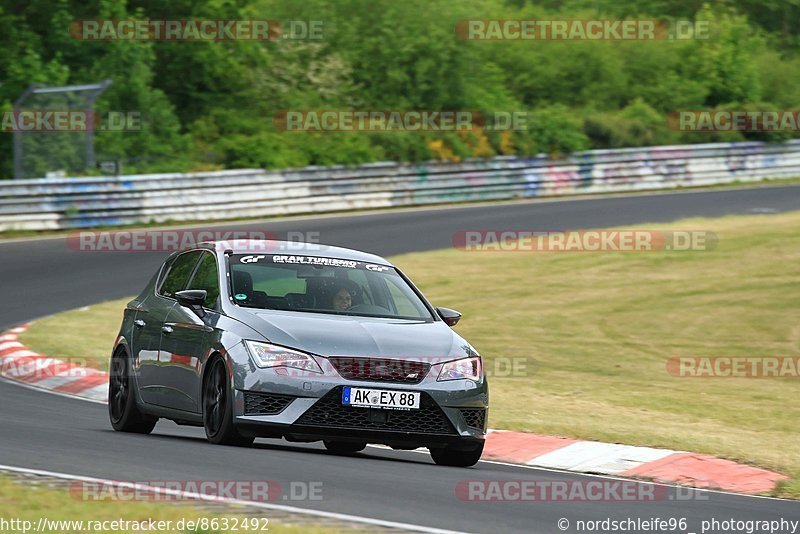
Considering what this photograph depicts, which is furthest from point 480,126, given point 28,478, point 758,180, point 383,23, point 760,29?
point 28,478

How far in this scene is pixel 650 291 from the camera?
2114 centimetres

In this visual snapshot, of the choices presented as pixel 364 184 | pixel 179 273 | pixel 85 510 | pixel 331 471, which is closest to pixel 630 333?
pixel 179 273

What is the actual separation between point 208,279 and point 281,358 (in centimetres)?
149

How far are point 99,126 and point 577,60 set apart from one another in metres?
21.1

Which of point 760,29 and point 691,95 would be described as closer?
point 691,95

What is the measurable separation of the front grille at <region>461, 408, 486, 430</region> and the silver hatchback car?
0.4 inches

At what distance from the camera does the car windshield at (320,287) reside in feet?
32.5

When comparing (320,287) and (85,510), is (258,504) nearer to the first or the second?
(85,510)

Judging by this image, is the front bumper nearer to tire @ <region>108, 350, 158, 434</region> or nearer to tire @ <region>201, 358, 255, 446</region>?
tire @ <region>201, 358, 255, 446</region>

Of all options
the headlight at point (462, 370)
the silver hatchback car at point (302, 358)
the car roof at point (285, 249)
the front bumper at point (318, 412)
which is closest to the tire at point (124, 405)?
the silver hatchback car at point (302, 358)

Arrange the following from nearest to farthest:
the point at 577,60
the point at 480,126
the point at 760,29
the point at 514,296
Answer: the point at 514,296
the point at 480,126
the point at 577,60
the point at 760,29

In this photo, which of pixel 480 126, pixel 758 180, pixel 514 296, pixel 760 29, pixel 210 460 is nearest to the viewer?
pixel 210 460

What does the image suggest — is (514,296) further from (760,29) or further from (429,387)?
(760,29)

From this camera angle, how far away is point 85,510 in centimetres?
661
